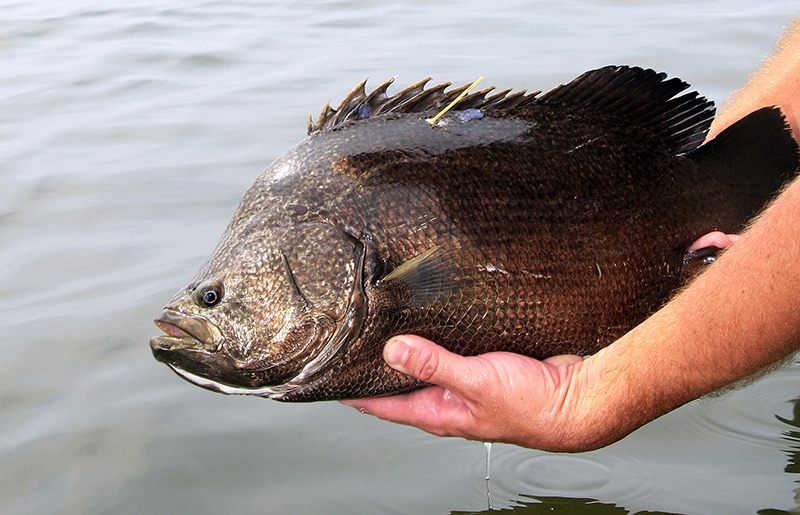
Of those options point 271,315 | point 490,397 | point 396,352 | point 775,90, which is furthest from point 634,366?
point 775,90

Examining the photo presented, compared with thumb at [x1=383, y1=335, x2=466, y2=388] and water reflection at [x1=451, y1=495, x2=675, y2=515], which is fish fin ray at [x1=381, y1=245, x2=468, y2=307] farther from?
water reflection at [x1=451, y1=495, x2=675, y2=515]

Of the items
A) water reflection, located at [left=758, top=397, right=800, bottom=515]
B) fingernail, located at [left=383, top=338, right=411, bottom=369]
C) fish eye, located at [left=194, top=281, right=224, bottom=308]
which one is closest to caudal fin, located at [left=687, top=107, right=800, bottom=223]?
water reflection, located at [left=758, top=397, right=800, bottom=515]

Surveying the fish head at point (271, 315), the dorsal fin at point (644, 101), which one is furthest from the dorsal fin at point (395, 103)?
the fish head at point (271, 315)

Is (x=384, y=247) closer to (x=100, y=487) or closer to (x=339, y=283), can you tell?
(x=339, y=283)

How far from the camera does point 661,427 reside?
351 cm

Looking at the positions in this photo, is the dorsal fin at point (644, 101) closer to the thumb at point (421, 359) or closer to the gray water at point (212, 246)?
the thumb at point (421, 359)

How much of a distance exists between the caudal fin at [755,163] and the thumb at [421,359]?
1174mm

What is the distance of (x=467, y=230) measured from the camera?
9.10ft

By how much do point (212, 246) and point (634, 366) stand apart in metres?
2.96

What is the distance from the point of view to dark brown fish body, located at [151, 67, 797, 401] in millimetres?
2684

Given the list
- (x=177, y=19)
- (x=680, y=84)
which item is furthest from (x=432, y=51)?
(x=680, y=84)

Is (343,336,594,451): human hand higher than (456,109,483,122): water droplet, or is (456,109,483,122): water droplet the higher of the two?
(456,109,483,122): water droplet

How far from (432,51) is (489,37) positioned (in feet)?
2.38

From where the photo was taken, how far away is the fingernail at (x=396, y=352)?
2.69 m
